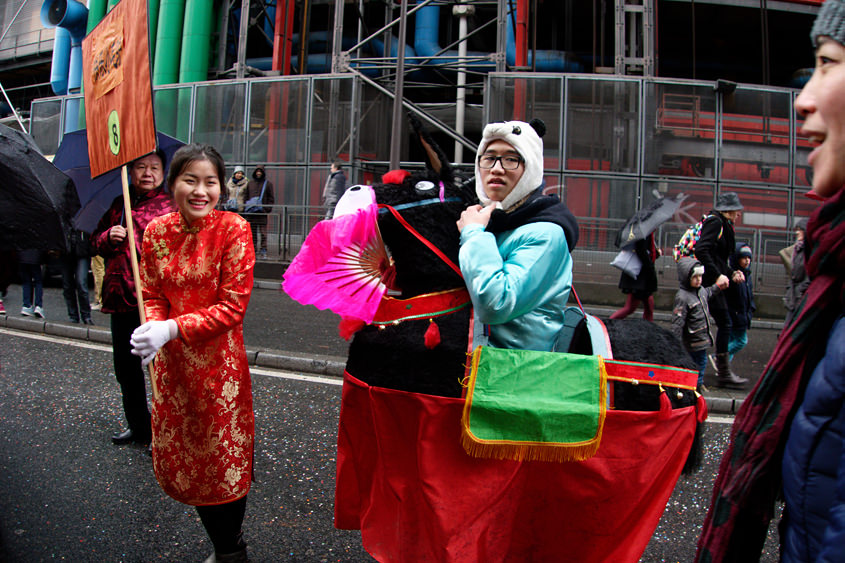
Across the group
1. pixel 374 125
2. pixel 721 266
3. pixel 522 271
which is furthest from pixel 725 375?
pixel 374 125

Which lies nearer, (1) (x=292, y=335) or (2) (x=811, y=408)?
(2) (x=811, y=408)

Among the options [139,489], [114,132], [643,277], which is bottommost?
[139,489]

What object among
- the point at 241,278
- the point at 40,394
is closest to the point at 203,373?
the point at 241,278

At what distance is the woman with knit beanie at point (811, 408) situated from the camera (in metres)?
1.08

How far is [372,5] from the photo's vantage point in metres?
21.8

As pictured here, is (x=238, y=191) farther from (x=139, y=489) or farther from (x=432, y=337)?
(x=432, y=337)

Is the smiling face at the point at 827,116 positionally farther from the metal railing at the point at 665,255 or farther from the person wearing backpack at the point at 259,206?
the person wearing backpack at the point at 259,206

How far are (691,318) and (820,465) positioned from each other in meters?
5.04

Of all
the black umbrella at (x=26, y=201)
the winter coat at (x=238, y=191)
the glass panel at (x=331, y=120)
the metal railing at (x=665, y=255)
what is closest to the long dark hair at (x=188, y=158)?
the black umbrella at (x=26, y=201)

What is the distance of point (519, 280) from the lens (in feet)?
6.17

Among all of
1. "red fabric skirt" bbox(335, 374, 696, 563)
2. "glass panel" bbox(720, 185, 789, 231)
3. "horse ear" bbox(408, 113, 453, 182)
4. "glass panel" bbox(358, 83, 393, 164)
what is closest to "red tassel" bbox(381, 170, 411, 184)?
"horse ear" bbox(408, 113, 453, 182)

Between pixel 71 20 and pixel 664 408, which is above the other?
pixel 71 20

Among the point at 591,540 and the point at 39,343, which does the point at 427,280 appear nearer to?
the point at 591,540

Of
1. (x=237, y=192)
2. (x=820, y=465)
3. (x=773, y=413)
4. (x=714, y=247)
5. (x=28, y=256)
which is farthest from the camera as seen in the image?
(x=237, y=192)
